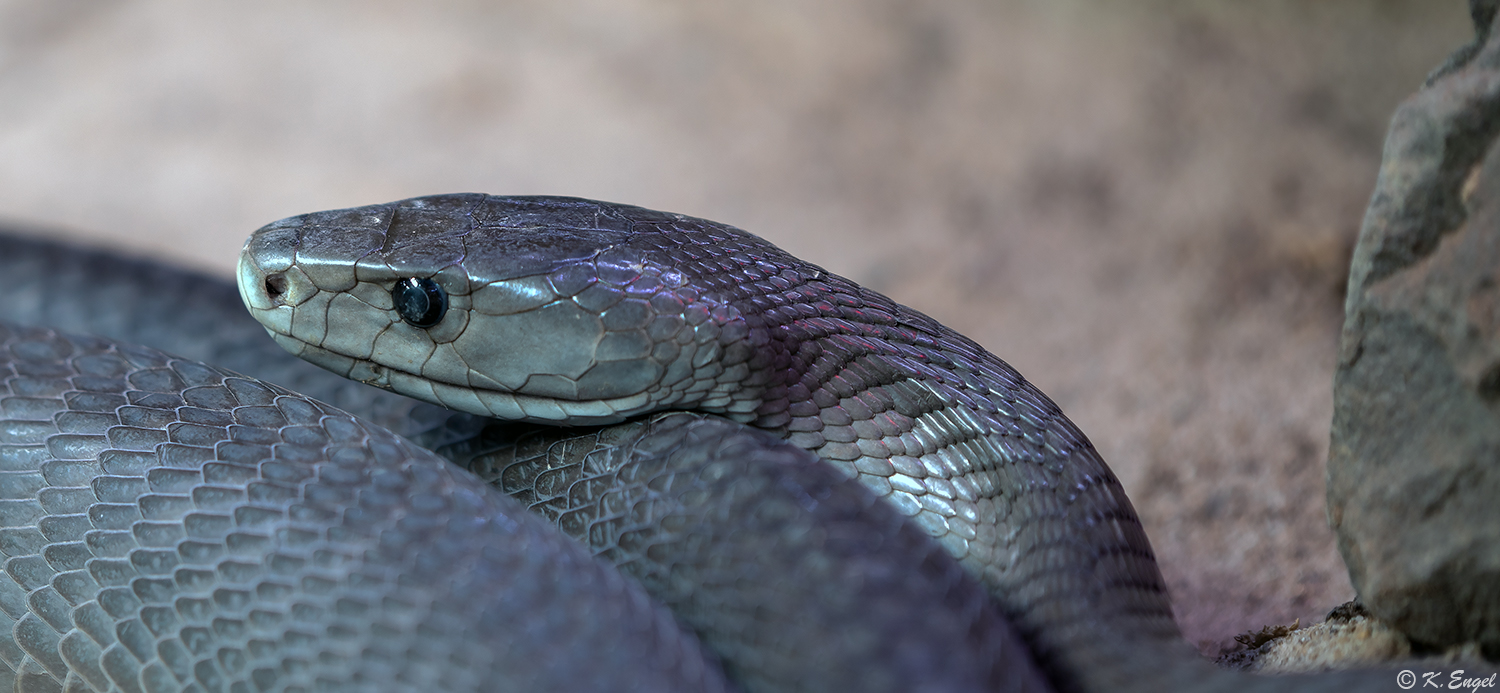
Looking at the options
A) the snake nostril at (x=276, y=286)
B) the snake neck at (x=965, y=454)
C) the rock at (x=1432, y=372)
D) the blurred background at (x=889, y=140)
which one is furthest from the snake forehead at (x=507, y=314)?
the blurred background at (x=889, y=140)

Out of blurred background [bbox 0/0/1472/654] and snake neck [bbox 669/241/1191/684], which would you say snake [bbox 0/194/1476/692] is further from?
blurred background [bbox 0/0/1472/654]

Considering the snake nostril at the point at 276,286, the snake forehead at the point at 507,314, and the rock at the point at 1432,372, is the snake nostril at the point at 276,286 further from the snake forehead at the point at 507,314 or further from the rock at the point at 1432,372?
the rock at the point at 1432,372

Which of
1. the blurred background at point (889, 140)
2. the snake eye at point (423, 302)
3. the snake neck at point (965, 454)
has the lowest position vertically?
the snake eye at point (423, 302)

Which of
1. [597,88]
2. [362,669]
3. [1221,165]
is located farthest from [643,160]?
[362,669]

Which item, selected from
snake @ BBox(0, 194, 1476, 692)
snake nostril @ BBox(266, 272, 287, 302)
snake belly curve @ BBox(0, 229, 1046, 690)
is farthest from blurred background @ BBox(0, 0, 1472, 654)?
snake nostril @ BBox(266, 272, 287, 302)

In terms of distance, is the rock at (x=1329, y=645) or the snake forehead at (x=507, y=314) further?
the snake forehead at (x=507, y=314)

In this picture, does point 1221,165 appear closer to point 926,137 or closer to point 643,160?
point 926,137

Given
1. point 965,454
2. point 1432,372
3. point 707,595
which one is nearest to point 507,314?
point 707,595
